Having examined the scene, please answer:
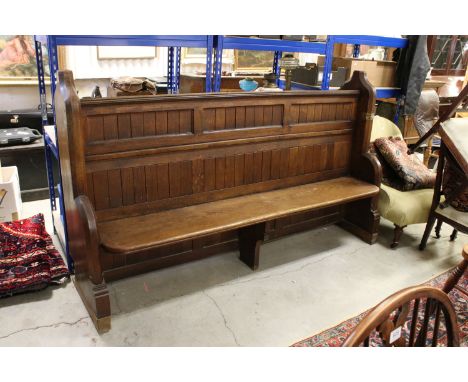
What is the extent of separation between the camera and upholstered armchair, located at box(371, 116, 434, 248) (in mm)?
3277

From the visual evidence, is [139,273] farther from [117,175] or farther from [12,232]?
[12,232]

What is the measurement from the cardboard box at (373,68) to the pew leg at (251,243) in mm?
2110

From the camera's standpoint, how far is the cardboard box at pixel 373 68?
4164 mm

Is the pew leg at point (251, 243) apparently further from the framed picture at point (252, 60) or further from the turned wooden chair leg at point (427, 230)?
the framed picture at point (252, 60)

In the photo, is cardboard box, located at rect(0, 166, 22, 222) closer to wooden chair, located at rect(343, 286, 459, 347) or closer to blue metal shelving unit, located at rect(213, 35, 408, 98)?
blue metal shelving unit, located at rect(213, 35, 408, 98)

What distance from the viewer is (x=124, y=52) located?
202 inches

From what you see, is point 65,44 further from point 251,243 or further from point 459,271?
point 459,271

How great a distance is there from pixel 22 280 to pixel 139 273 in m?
0.72

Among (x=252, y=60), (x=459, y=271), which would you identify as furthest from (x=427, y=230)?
(x=252, y=60)

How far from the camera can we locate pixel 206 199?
2.87m

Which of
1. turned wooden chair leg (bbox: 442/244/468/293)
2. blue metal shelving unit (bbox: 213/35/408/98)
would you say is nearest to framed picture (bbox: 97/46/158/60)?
blue metal shelving unit (bbox: 213/35/408/98)

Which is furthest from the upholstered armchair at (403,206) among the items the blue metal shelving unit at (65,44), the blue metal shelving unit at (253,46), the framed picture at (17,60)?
the framed picture at (17,60)

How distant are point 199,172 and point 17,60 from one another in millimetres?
3040

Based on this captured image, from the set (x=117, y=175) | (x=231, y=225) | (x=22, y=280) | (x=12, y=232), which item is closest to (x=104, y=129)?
(x=117, y=175)
